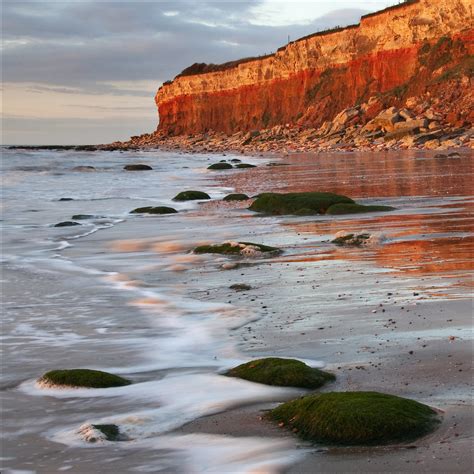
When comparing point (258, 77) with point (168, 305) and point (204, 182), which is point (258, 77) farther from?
point (168, 305)

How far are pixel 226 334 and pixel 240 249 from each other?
467cm

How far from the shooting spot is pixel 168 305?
8.84 m

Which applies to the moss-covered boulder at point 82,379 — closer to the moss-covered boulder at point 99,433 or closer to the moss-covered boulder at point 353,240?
the moss-covered boulder at point 99,433

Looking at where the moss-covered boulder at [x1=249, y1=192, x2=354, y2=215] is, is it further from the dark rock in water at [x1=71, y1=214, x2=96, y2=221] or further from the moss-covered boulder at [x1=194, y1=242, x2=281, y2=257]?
the moss-covered boulder at [x1=194, y1=242, x2=281, y2=257]

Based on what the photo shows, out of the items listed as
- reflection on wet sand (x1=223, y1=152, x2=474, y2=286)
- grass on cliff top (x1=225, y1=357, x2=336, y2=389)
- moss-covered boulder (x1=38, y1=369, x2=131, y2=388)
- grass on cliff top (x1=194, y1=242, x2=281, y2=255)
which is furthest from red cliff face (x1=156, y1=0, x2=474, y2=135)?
moss-covered boulder (x1=38, y1=369, x2=131, y2=388)

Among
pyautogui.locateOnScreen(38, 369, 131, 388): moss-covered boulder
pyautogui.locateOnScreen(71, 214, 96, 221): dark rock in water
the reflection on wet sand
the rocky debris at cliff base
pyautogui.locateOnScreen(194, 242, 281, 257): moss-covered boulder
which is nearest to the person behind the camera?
pyautogui.locateOnScreen(38, 369, 131, 388): moss-covered boulder

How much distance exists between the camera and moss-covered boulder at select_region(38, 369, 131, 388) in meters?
5.96

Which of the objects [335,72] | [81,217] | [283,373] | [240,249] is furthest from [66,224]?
[335,72]

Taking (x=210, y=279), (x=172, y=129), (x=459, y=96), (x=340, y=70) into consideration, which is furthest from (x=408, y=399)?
(x=172, y=129)

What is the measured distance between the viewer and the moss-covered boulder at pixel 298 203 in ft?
56.7

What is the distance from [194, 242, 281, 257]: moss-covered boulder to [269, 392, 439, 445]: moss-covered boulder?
22.4 ft

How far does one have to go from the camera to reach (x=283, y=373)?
18.8 feet

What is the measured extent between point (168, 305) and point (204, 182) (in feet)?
80.9

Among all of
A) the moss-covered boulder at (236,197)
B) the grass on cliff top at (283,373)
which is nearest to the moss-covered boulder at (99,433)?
the grass on cliff top at (283,373)
